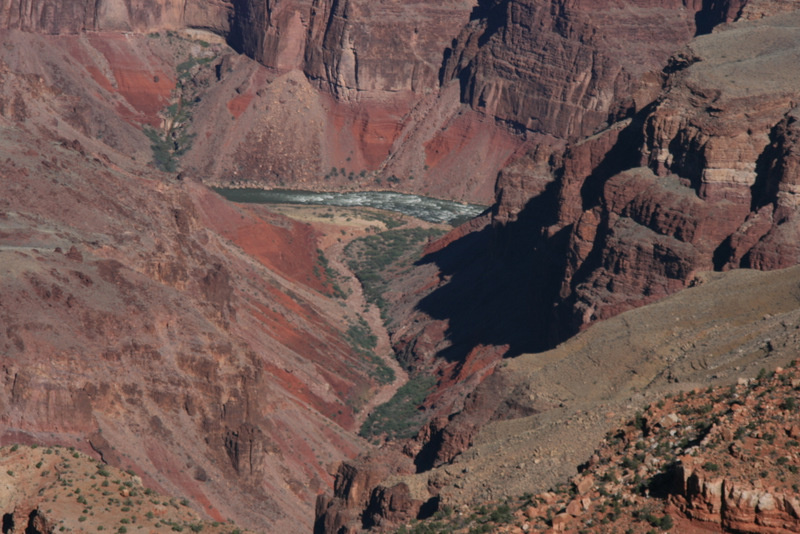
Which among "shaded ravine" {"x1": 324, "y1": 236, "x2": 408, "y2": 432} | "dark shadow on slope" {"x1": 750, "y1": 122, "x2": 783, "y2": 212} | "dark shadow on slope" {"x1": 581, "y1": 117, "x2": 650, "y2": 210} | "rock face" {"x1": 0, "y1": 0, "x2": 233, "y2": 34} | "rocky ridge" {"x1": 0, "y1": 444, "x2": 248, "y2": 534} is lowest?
"shaded ravine" {"x1": 324, "y1": 236, "x2": 408, "y2": 432}

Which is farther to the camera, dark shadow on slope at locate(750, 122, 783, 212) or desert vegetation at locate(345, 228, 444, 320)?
desert vegetation at locate(345, 228, 444, 320)

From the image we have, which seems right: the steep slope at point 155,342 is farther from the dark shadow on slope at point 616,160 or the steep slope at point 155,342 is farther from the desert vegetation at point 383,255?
the dark shadow on slope at point 616,160

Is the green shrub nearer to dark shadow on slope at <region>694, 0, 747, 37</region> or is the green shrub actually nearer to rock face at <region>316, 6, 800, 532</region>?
rock face at <region>316, 6, 800, 532</region>

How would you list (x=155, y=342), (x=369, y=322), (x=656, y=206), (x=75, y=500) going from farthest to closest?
(x=369, y=322)
(x=656, y=206)
(x=155, y=342)
(x=75, y=500)

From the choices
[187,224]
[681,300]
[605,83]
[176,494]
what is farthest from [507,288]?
[605,83]

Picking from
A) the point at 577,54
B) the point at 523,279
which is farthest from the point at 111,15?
the point at 523,279

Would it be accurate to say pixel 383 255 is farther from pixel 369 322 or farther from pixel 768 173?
pixel 768 173

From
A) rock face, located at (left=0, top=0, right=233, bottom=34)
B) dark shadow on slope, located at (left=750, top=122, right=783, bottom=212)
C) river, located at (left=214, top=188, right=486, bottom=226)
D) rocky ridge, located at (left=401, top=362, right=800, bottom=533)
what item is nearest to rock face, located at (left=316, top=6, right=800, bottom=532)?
dark shadow on slope, located at (left=750, top=122, right=783, bottom=212)
